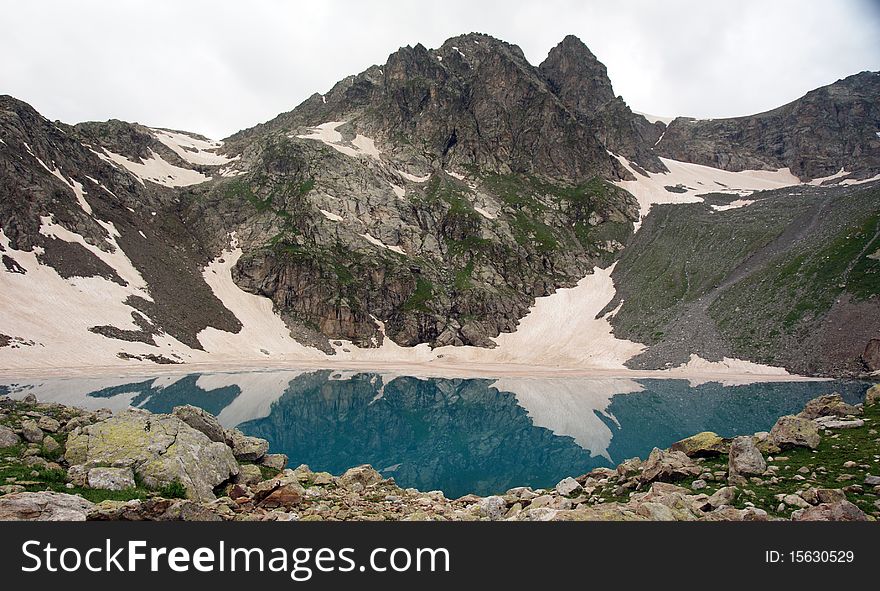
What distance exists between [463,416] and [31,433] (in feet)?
133

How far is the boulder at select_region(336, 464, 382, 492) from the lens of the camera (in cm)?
1982

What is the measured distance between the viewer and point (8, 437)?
1591cm

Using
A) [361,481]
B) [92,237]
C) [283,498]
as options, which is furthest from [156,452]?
[92,237]

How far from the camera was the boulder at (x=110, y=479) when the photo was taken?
13312mm

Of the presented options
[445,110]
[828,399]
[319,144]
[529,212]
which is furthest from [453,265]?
[828,399]

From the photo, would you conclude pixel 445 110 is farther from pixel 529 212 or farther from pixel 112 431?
pixel 112 431

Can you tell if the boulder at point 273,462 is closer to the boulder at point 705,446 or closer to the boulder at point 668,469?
the boulder at point 668,469

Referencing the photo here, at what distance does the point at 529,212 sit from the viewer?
148000 mm

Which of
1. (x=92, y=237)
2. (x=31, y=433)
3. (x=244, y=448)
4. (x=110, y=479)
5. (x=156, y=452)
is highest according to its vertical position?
(x=92, y=237)

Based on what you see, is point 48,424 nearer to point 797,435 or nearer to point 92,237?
point 797,435

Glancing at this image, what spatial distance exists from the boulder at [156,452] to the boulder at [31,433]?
1463 millimetres

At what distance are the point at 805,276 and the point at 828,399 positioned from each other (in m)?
75.2

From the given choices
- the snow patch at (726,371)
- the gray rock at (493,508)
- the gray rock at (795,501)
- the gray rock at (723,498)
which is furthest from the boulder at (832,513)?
the snow patch at (726,371)

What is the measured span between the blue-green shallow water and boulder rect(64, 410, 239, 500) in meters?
12.9
